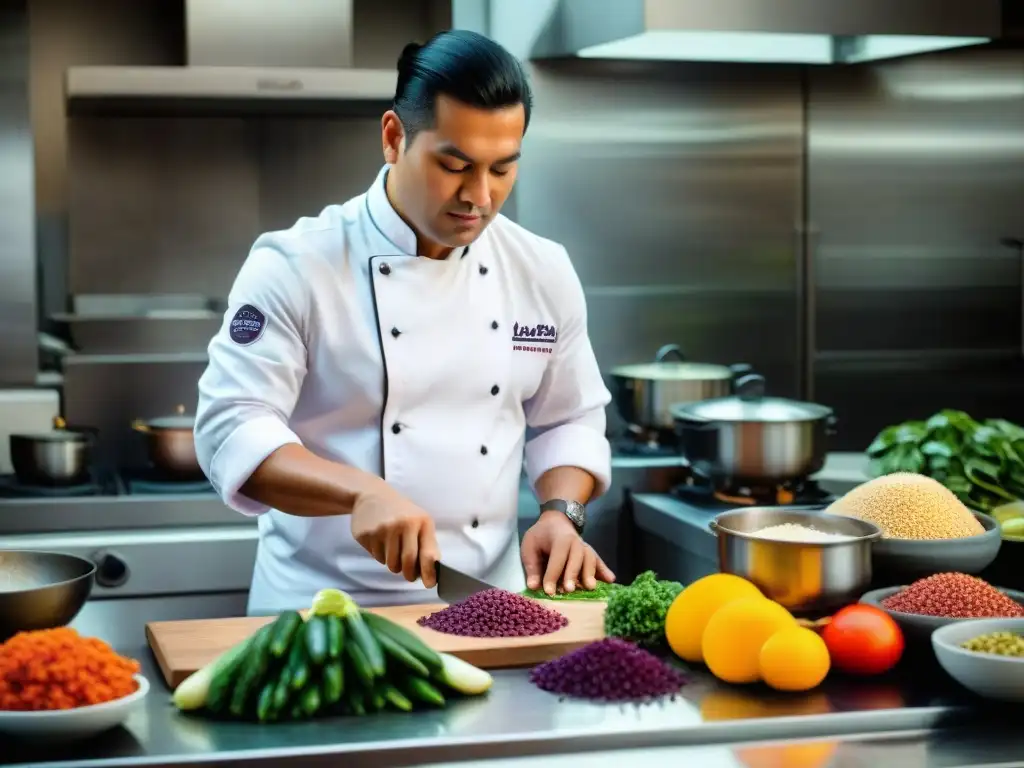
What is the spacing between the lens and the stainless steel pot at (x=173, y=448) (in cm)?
347

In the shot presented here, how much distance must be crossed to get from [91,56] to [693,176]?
1.85 m

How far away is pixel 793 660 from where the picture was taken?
1.65m

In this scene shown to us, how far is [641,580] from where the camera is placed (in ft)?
6.29

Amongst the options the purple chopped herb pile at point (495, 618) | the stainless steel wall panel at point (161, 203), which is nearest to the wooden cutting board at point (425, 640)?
the purple chopped herb pile at point (495, 618)

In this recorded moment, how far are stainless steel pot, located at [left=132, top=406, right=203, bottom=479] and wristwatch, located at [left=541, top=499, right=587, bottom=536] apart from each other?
145 centimetres

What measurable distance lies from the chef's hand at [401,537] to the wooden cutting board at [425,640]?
0.30 ft

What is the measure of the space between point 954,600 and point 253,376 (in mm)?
1056

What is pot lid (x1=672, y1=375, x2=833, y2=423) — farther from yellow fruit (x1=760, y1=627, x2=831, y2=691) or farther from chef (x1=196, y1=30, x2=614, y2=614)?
yellow fruit (x1=760, y1=627, x2=831, y2=691)

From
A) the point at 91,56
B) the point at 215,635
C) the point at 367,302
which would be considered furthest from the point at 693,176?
the point at 215,635

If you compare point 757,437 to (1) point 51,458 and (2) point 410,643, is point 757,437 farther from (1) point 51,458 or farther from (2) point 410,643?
(1) point 51,458

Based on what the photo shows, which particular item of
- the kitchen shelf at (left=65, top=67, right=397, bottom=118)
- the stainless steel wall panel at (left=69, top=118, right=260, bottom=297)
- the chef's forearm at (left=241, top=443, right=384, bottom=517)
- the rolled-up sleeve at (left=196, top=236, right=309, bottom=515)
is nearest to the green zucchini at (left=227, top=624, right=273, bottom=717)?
the chef's forearm at (left=241, top=443, right=384, bottom=517)

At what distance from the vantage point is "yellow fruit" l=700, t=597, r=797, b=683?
5.49ft

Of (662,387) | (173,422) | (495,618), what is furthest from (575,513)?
(173,422)

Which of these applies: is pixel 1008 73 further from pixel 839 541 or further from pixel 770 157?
pixel 839 541
